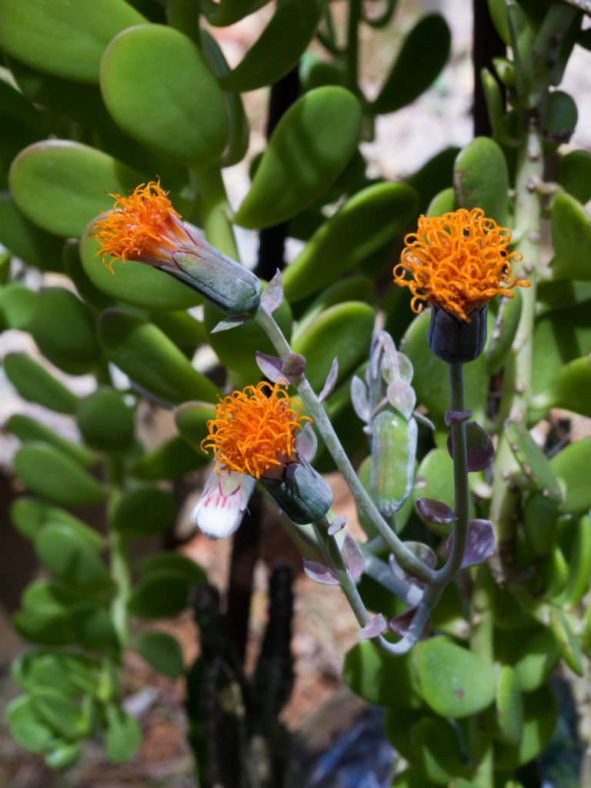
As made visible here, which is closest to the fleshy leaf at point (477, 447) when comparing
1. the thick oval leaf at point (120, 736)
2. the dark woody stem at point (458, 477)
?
the dark woody stem at point (458, 477)

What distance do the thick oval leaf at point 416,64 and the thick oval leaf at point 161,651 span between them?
43 centimetres

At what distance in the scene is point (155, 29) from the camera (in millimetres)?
329

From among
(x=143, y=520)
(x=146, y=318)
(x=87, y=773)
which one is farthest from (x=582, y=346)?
(x=87, y=773)

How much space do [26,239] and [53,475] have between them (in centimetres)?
19

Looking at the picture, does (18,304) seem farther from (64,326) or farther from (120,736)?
(120,736)

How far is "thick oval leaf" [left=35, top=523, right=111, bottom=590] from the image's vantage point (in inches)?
23.1

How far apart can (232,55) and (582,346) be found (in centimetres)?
215

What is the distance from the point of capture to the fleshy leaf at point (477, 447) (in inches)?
11.0

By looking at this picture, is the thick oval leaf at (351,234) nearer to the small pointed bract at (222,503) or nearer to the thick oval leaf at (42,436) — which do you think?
the small pointed bract at (222,503)

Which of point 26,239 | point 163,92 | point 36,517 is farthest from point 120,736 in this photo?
point 163,92

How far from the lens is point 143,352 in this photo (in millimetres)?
375

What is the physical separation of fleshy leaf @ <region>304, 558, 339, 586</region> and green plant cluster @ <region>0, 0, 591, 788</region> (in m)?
0.04

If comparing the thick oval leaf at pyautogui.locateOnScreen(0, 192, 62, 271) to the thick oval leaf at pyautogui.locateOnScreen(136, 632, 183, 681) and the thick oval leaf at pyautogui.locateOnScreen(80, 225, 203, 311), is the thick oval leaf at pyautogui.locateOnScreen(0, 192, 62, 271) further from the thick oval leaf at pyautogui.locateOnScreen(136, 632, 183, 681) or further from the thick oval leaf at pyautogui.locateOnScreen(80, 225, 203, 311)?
the thick oval leaf at pyautogui.locateOnScreen(136, 632, 183, 681)

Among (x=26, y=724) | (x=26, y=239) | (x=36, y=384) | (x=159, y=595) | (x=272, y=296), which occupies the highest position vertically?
(x=272, y=296)
